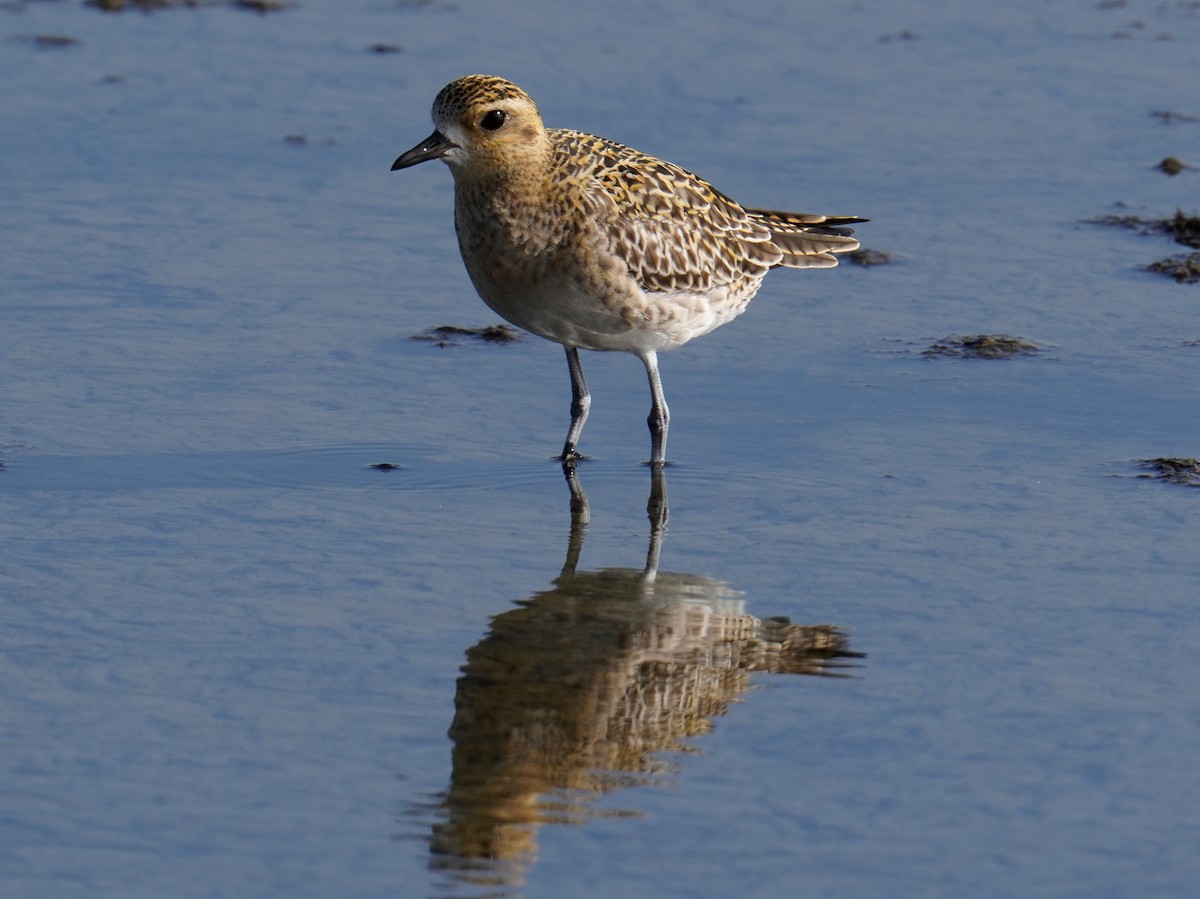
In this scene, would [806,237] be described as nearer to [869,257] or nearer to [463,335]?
[869,257]

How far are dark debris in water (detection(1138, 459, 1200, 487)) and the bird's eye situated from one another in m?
3.11

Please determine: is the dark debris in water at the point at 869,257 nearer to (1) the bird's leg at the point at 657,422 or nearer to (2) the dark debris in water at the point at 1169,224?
(2) the dark debris in water at the point at 1169,224

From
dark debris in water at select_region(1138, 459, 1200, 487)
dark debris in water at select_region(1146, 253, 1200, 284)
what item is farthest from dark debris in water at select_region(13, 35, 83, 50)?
dark debris in water at select_region(1138, 459, 1200, 487)

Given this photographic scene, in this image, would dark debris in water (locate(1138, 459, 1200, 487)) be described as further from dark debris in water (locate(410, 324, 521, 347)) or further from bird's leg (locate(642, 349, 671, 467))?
dark debris in water (locate(410, 324, 521, 347))

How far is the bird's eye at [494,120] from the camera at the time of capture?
8812 mm

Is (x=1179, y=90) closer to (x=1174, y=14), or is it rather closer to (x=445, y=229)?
(x=1174, y=14)

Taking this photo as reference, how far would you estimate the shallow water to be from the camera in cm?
571

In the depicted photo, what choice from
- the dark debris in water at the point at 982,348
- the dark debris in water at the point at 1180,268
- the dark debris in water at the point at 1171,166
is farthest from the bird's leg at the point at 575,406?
the dark debris in water at the point at 1171,166

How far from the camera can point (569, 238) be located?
881 cm

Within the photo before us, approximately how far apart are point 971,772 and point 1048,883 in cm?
64

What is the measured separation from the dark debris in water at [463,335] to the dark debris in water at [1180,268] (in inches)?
141

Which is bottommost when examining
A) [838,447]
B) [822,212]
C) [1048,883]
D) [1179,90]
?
[1048,883]

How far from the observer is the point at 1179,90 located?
1417 cm

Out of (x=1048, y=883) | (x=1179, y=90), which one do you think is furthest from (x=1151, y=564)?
(x=1179, y=90)
